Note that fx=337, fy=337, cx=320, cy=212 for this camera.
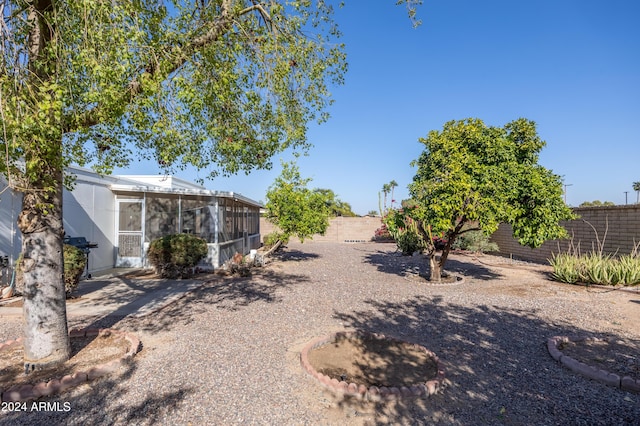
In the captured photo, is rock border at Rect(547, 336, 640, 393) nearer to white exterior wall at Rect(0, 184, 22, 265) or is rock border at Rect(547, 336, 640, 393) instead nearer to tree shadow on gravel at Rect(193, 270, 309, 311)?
tree shadow on gravel at Rect(193, 270, 309, 311)

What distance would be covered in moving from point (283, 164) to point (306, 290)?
22.6 ft

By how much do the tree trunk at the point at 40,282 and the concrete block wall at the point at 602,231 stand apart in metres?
12.5

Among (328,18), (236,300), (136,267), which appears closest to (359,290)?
(236,300)

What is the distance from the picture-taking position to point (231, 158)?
210 inches

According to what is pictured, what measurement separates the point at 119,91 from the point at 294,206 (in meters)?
10.00

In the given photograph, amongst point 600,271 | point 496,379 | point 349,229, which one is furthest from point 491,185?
point 349,229

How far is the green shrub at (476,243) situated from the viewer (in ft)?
52.4

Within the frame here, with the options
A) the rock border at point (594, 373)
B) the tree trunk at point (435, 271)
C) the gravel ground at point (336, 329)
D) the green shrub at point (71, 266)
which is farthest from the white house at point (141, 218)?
the rock border at point (594, 373)

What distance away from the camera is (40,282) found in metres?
3.89

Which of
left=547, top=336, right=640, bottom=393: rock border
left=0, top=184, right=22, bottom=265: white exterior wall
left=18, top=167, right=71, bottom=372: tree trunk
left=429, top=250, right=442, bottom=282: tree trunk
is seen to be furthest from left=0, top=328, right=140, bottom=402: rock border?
left=429, top=250, right=442, bottom=282: tree trunk

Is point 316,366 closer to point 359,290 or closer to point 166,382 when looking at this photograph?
point 166,382

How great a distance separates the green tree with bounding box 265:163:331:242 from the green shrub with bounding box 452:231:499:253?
24.8 feet

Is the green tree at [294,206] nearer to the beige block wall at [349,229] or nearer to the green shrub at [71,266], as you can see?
the green shrub at [71,266]

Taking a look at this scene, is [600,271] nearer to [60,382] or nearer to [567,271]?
[567,271]
